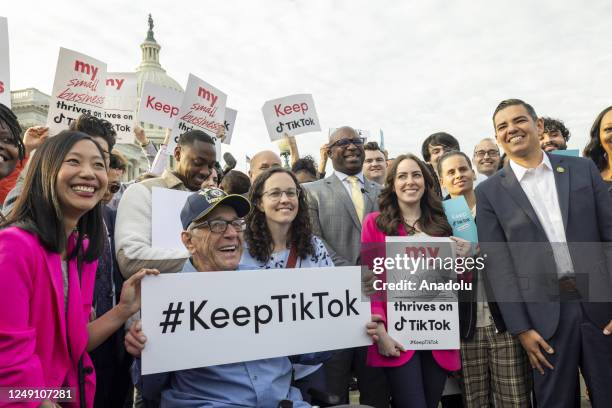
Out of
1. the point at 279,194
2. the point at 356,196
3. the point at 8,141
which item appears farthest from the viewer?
the point at 356,196

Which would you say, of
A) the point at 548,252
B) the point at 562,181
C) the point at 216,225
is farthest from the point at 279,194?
the point at 562,181

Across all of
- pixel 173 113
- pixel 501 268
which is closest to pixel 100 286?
pixel 501 268

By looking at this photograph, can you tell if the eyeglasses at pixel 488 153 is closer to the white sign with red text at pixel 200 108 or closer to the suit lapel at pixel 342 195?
the suit lapel at pixel 342 195

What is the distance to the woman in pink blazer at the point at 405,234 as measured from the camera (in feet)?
9.68

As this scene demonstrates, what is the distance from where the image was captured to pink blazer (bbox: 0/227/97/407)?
5.59ft

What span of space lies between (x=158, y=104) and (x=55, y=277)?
17.6 feet

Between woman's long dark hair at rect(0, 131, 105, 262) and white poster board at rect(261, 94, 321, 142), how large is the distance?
5.67 metres

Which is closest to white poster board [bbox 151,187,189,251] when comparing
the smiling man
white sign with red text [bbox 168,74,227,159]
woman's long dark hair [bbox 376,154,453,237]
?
the smiling man

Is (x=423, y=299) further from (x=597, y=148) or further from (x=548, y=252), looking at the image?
(x=597, y=148)

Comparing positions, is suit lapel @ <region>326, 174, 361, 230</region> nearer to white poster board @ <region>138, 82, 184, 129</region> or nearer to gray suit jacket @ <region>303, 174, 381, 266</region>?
gray suit jacket @ <region>303, 174, 381, 266</region>

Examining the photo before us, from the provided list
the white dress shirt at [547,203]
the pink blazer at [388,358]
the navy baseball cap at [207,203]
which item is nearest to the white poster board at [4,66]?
the navy baseball cap at [207,203]

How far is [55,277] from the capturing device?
6.28ft

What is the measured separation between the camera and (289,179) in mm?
3350

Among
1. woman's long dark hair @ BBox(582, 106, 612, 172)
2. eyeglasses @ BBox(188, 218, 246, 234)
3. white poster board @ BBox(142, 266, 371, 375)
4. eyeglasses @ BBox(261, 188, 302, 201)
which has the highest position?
woman's long dark hair @ BBox(582, 106, 612, 172)
